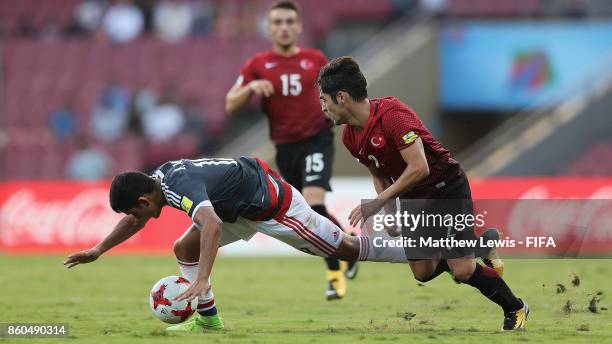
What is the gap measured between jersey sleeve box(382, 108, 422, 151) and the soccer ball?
72.4 inches

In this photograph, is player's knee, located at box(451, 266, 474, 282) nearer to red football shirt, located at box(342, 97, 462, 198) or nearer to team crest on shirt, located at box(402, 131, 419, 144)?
red football shirt, located at box(342, 97, 462, 198)

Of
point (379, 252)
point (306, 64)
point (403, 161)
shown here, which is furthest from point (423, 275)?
point (306, 64)

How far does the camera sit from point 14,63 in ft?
75.9

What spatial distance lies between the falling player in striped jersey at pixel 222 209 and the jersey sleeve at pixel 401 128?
38.0 inches

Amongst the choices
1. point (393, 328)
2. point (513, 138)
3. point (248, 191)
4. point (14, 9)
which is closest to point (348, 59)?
point (248, 191)

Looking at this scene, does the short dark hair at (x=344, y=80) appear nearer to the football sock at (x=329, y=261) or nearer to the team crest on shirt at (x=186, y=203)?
the team crest on shirt at (x=186, y=203)

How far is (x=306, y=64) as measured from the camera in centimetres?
1136

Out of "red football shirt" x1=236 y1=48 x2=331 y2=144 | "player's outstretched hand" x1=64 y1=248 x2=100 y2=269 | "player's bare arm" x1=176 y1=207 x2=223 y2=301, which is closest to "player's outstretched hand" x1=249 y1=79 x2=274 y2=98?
"red football shirt" x1=236 y1=48 x2=331 y2=144

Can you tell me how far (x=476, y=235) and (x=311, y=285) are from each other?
4619 millimetres

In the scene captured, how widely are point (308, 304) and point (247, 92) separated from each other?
2047mm

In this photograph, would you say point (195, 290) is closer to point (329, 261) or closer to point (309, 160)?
point (329, 261)

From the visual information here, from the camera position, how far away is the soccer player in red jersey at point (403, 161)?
7758 millimetres

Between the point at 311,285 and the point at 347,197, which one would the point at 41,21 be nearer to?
the point at 347,197

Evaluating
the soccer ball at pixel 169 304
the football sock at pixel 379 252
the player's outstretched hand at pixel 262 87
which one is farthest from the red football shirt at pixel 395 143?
the player's outstretched hand at pixel 262 87
